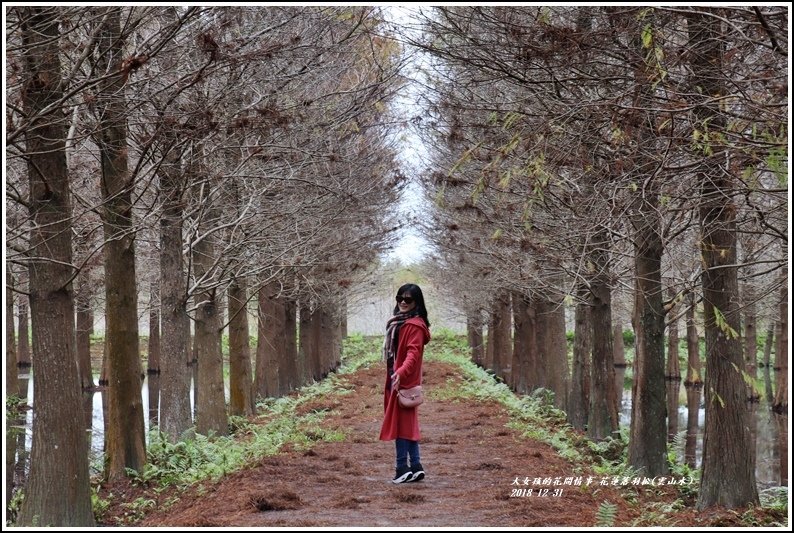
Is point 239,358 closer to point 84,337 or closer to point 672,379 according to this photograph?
point 84,337

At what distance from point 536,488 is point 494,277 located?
10.2 m

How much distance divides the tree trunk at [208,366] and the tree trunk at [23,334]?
46.0 ft

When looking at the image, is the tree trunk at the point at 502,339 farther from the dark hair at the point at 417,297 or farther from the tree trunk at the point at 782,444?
the dark hair at the point at 417,297

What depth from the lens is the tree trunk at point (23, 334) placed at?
1078 inches

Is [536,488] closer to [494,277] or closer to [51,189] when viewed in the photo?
[51,189]

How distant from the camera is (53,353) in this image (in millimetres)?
7547

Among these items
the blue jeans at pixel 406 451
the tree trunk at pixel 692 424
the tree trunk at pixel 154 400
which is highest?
the blue jeans at pixel 406 451

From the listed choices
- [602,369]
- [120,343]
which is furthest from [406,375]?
[602,369]

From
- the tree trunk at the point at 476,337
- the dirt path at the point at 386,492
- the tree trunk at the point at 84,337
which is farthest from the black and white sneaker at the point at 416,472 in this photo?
the tree trunk at the point at 476,337

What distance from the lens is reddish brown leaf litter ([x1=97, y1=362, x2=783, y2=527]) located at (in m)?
7.03

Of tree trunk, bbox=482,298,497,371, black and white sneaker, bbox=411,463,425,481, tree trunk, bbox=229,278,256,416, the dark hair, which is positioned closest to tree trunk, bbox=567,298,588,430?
tree trunk, bbox=229,278,256,416

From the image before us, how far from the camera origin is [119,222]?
34.9ft

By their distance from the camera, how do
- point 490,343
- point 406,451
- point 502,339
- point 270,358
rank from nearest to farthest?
1. point 406,451
2. point 270,358
3. point 502,339
4. point 490,343

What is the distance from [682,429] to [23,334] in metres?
24.6
